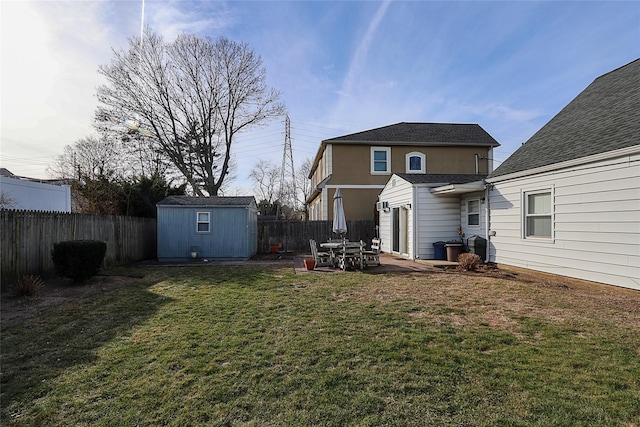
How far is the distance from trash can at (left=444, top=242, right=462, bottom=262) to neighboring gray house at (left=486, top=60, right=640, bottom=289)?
43.7 inches

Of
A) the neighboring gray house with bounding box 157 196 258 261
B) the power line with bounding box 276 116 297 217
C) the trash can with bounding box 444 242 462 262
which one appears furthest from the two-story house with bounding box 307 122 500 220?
the power line with bounding box 276 116 297 217

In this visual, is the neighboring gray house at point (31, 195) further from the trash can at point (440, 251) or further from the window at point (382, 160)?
the window at point (382, 160)

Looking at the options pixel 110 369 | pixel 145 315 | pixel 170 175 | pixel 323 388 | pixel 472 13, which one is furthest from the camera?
pixel 170 175

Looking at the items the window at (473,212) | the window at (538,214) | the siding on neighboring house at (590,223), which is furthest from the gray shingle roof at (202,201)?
the siding on neighboring house at (590,223)

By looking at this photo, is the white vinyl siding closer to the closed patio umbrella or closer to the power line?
the closed patio umbrella

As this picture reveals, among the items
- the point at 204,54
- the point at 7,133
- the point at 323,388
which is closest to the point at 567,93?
the point at 323,388

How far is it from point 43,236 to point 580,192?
13341mm

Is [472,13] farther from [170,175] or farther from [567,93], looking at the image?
[170,175]

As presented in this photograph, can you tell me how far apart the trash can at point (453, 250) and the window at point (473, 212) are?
92 centimetres

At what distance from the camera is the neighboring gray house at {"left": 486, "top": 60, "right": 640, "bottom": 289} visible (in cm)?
637

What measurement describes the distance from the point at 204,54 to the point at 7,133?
55.2 feet

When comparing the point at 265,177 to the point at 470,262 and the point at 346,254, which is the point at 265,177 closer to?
the point at 346,254

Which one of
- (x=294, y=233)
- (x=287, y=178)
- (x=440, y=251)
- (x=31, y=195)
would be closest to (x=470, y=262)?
(x=440, y=251)

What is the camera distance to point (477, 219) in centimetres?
1127
